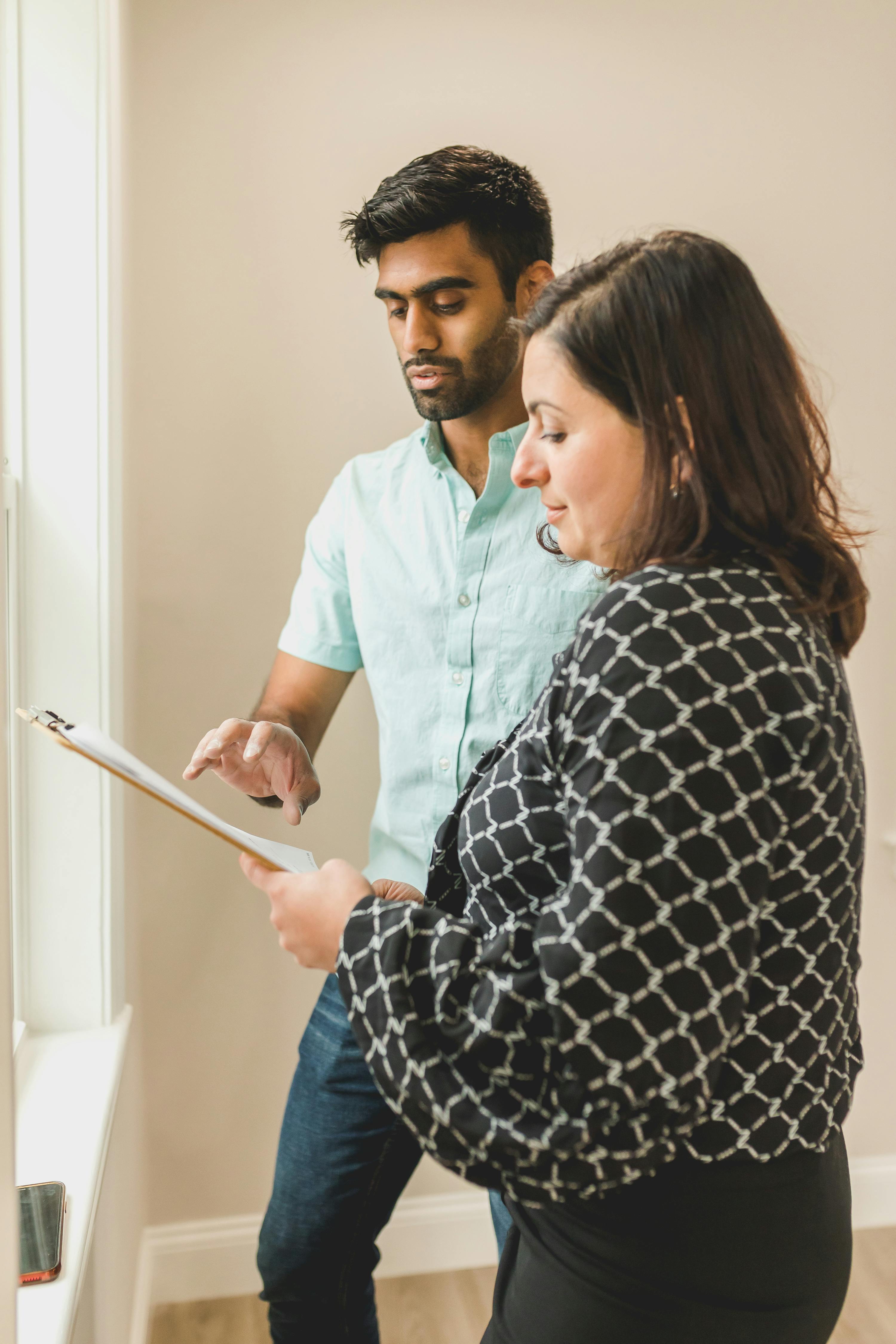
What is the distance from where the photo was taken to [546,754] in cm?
74

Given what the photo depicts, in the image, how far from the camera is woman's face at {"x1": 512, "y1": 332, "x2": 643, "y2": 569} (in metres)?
0.78

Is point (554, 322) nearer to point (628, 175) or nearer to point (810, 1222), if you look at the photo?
point (810, 1222)

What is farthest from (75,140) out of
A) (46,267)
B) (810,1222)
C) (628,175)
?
(810,1222)

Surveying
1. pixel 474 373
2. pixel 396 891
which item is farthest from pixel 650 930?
pixel 474 373

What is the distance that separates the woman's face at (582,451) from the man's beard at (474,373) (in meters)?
0.55

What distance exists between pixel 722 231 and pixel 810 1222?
1650 mm

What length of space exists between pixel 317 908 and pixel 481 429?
32.8 inches

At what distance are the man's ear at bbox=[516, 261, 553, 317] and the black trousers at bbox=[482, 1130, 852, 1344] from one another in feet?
3.60

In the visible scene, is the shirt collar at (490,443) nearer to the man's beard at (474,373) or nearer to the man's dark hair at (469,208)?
the man's beard at (474,373)

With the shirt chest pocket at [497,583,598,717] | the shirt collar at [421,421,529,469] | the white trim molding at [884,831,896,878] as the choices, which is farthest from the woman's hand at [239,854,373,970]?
the white trim molding at [884,831,896,878]

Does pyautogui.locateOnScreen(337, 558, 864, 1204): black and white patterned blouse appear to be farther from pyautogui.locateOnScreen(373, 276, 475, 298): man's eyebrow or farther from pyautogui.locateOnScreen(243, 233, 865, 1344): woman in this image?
pyautogui.locateOnScreen(373, 276, 475, 298): man's eyebrow

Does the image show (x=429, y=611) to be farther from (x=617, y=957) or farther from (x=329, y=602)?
(x=617, y=957)

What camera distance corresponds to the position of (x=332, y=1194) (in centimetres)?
139

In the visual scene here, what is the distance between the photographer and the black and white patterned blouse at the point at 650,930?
0.65 meters
